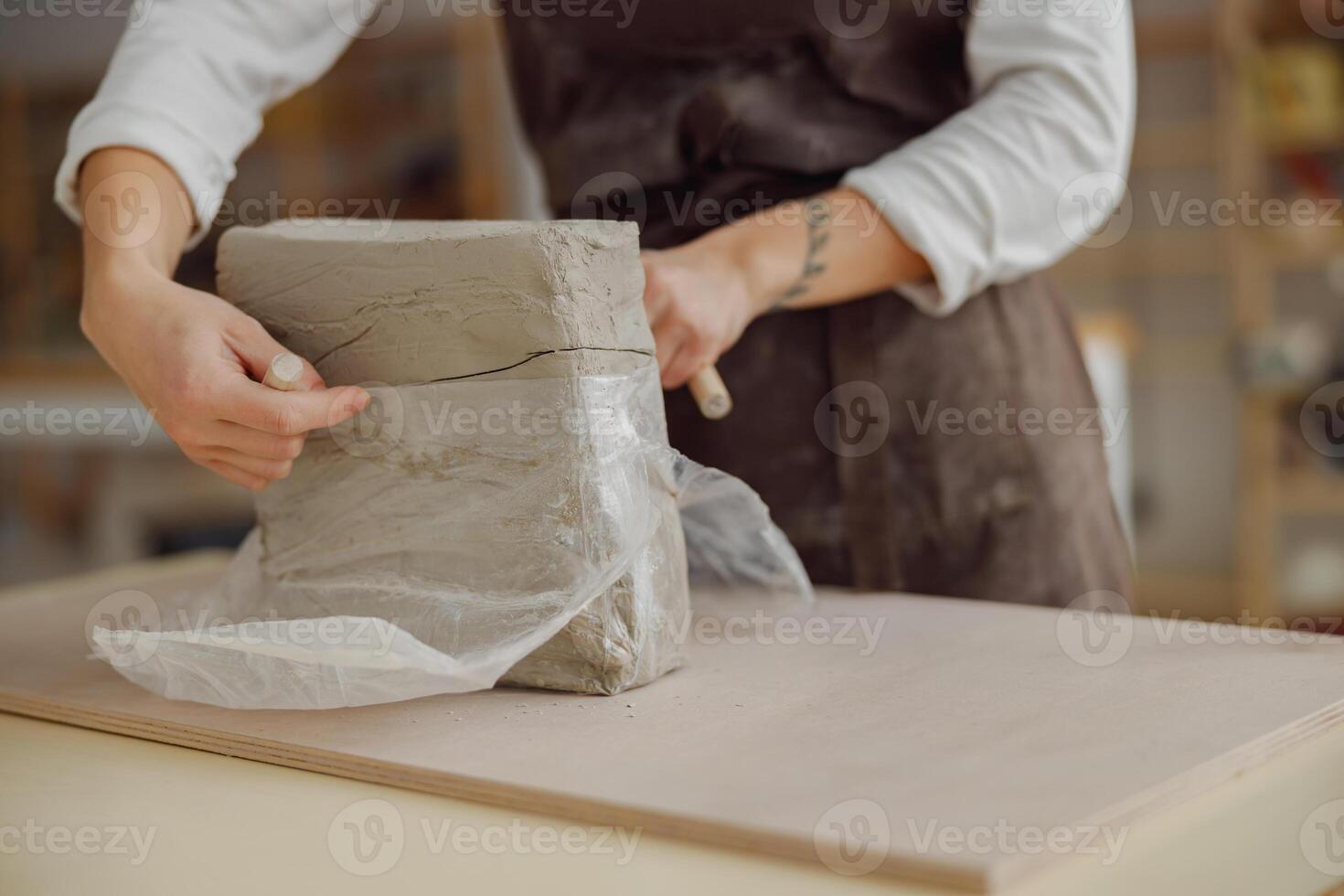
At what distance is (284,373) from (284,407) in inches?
1.1

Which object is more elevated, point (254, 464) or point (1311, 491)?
point (254, 464)

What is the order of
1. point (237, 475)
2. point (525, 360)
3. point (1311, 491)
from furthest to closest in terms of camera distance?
1. point (1311, 491)
2. point (237, 475)
3. point (525, 360)

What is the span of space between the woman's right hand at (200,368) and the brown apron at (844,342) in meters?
0.39

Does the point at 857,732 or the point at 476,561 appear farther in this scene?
the point at 476,561

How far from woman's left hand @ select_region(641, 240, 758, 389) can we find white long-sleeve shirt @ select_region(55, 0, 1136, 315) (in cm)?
13

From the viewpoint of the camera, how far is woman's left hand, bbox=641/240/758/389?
88 centimetres

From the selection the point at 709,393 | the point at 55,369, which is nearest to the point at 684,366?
the point at 709,393

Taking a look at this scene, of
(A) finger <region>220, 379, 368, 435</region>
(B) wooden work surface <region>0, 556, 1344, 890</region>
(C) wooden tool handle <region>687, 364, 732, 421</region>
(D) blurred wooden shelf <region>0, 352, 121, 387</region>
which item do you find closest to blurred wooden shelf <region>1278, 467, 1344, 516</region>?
(B) wooden work surface <region>0, 556, 1344, 890</region>

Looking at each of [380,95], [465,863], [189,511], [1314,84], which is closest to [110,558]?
[189,511]

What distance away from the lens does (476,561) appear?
0.79 metres

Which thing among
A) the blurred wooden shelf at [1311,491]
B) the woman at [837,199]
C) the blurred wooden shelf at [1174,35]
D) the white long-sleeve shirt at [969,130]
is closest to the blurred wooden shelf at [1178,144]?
the blurred wooden shelf at [1174,35]

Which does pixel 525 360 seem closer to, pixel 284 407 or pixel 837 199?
pixel 284 407

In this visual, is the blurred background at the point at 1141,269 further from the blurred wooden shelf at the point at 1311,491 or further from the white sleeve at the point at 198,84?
the white sleeve at the point at 198,84

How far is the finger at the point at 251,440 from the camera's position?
2.64ft
